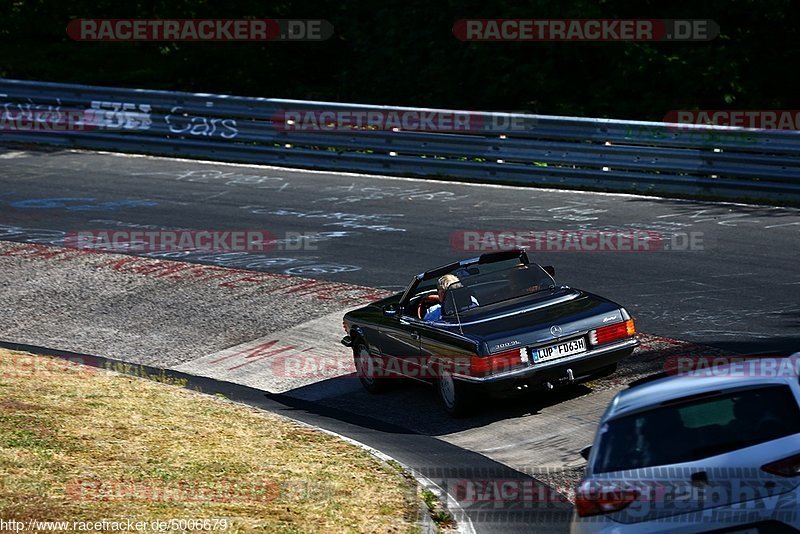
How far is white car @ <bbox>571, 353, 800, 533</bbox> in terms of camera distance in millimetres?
5750

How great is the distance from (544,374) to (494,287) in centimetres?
136

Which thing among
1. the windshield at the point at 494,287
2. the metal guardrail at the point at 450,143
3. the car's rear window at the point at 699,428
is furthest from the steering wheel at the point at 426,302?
the metal guardrail at the point at 450,143

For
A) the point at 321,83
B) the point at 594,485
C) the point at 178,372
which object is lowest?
the point at 178,372

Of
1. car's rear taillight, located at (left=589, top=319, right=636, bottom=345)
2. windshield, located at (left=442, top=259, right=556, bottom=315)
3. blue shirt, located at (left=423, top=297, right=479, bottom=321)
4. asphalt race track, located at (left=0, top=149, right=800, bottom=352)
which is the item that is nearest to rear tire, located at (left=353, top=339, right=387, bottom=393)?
blue shirt, located at (left=423, top=297, right=479, bottom=321)

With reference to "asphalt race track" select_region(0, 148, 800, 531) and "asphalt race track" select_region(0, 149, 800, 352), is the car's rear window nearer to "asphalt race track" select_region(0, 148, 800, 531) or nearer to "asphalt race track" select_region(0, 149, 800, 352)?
"asphalt race track" select_region(0, 148, 800, 531)

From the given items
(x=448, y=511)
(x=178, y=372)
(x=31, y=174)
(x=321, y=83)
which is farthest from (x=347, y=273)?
(x=321, y=83)

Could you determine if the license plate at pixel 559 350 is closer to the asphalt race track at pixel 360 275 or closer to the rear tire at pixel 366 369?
the asphalt race track at pixel 360 275

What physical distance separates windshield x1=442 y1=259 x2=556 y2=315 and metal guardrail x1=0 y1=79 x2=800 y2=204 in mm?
7890

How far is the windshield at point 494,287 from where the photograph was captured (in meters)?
11.4

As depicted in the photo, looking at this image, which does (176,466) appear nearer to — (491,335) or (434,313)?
(491,335)

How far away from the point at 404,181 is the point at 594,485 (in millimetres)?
16348

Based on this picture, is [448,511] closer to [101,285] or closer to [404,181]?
[101,285]

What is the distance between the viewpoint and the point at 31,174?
24.3 m

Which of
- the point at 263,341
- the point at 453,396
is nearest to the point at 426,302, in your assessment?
the point at 453,396
